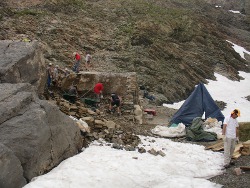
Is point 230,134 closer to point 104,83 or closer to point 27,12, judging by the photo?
point 104,83

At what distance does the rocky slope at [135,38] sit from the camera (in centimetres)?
3173

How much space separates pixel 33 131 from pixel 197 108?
1154cm

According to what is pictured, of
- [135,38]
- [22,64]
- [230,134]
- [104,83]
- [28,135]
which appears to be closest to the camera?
[28,135]

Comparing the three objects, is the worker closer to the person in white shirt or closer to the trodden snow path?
the trodden snow path

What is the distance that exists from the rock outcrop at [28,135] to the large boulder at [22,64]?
65 mm

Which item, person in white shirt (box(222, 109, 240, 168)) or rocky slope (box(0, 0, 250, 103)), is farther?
rocky slope (box(0, 0, 250, 103))

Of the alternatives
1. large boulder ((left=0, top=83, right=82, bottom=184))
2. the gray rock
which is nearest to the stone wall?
large boulder ((left=0, top=83, right=82, bottom=184))

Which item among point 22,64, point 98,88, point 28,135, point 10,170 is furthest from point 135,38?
point 10,170

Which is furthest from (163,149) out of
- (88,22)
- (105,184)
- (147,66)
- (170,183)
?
(88,22)

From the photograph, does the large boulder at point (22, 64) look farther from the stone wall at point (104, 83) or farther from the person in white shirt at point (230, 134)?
the person in white shirt at point (230, 134)

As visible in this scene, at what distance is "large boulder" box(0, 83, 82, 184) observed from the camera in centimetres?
823

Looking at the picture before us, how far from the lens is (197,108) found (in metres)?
18.5

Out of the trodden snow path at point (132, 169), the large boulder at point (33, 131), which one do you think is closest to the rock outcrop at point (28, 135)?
the large boulder at point (33, 131)

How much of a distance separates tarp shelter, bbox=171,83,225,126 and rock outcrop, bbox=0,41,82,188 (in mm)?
8341
